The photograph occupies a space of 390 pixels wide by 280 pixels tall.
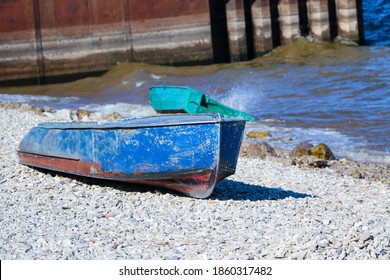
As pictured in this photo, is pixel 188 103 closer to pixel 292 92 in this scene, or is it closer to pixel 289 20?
pixel 292 92

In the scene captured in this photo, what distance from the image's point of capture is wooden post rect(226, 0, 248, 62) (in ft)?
83.0

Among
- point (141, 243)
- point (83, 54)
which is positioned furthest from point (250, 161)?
point (83, 54)

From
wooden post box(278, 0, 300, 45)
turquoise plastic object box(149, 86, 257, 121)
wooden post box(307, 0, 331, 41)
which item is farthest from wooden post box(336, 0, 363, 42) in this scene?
turquoise plastic object box(149, 86, 257, 121)

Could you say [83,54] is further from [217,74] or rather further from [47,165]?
[47,165]

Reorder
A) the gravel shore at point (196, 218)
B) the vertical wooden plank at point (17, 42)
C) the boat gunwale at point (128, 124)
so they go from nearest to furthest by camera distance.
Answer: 1. the gravel shore at point (196, 218)
2. the boat gunwale at point (128, 124)
3. the vertical wooden plank at point (17, 42)

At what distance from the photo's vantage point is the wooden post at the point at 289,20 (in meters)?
25.9

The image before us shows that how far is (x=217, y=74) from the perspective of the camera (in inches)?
958

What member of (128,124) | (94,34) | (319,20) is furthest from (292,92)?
(128,124)

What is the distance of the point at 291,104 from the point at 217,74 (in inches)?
223

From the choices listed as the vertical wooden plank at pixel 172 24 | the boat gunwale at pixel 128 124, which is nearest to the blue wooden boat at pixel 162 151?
the boat gunwale at pixel 128 124

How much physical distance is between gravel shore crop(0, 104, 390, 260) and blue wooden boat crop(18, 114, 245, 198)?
8.4 inches

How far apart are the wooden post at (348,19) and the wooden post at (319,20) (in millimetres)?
644

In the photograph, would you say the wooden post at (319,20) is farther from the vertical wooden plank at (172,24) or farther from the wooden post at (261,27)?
the vertical wooden plank at (172,24)

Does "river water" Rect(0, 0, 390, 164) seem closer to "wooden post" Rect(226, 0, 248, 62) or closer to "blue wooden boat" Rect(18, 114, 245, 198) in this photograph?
"wooden post" Rect(226, 0, 248, 62)
